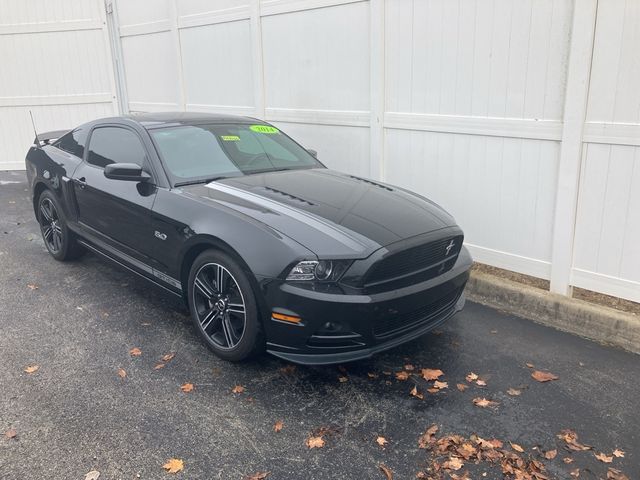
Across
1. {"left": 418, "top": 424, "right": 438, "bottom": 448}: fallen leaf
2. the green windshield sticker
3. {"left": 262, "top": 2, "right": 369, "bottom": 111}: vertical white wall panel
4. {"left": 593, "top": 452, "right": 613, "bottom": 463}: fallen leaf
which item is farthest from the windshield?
{"left": 593, "top": 452, "right": 613, "bottom": 463}: fallen leaf

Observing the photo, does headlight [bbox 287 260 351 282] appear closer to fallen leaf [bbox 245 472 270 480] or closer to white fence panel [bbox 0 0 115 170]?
fallen leaf [bbox 245 472 270 480]

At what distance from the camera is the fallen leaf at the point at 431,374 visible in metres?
3.76

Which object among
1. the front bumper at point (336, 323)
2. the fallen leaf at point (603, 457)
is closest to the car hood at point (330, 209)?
the front bumper at point (336, 323)

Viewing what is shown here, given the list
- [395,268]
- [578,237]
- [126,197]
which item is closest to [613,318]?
[578,237]

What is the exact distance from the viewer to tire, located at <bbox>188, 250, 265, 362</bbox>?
360 centimetres

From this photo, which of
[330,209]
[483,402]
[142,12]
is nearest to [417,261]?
[330,209]

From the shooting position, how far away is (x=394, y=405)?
11.3 feet

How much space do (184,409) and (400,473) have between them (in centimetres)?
137

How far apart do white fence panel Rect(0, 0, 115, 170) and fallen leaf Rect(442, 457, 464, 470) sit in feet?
34.2

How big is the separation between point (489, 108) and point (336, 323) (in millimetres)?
2809

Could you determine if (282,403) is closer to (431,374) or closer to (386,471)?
(386,471)

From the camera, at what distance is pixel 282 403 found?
3490 millimetres

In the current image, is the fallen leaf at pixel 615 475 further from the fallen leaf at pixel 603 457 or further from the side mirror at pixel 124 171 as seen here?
the side mirror at pixel 124 171

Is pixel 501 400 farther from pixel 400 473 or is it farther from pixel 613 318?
pixel 613 318
